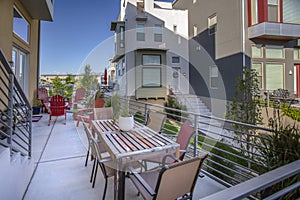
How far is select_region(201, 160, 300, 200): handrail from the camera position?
2.20 feet

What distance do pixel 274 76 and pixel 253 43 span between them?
1.88 m

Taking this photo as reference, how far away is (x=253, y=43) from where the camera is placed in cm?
795

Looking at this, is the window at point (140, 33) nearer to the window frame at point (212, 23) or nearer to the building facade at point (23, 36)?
the window frame at point (212, 23)

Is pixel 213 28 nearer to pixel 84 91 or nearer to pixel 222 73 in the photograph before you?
pixel 222 73

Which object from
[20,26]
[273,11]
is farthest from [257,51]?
[20,26]

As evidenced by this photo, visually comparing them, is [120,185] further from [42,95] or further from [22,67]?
[42,95]

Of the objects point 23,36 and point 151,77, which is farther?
point 151,77

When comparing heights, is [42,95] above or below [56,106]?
above

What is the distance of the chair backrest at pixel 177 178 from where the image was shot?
138 centimetres

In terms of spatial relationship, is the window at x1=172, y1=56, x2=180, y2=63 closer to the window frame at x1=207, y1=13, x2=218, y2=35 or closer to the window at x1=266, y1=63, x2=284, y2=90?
the window frame at x1=207, y1=13, x2=218, y2=35

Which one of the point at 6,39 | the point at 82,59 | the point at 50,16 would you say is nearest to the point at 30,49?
the point at 50,16

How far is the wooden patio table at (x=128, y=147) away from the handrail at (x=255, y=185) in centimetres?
126

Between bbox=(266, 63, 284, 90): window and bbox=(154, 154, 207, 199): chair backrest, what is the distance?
837cm

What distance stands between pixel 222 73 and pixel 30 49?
826 cm
